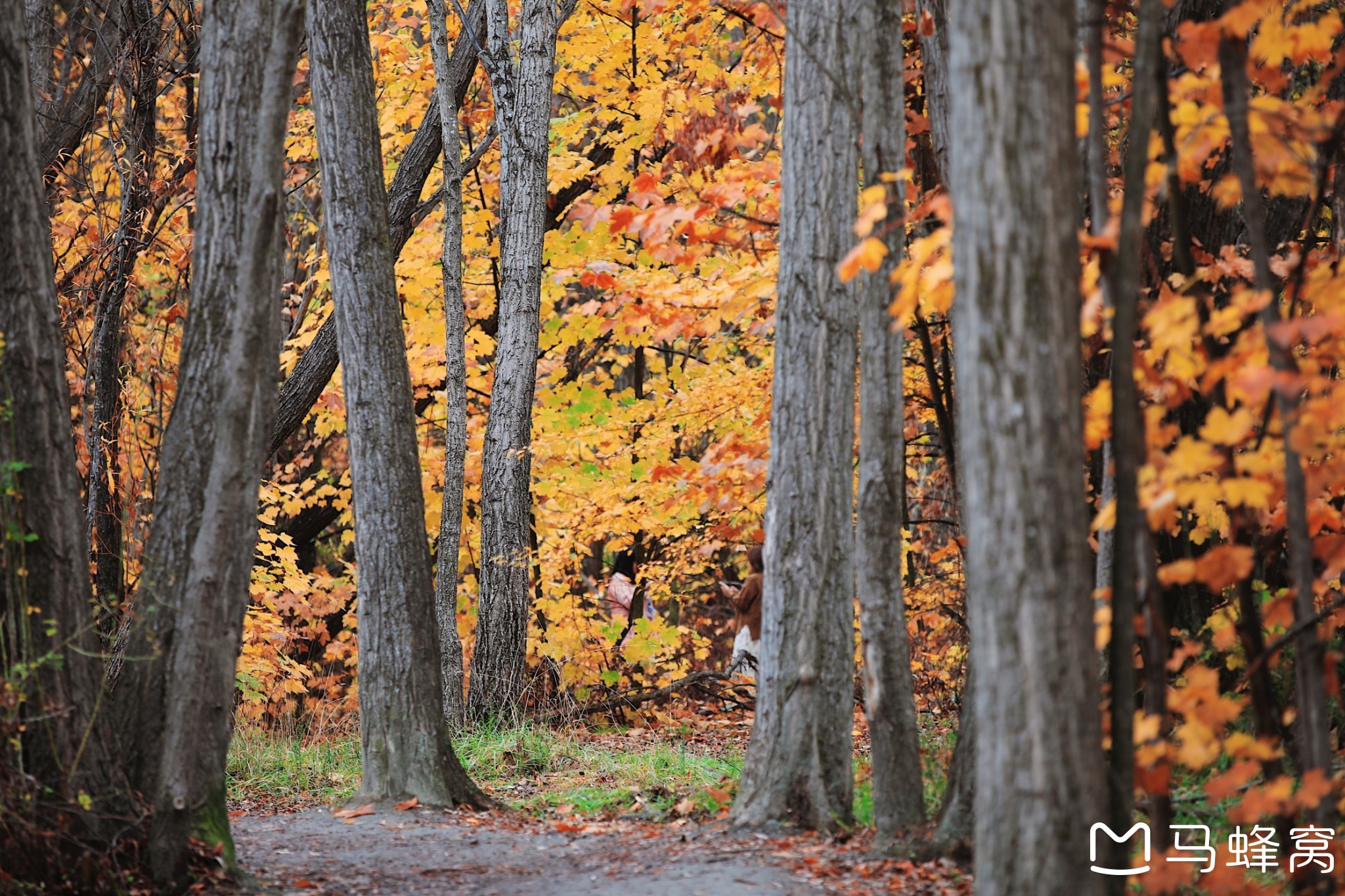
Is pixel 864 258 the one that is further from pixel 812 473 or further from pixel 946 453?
pixel 946 453

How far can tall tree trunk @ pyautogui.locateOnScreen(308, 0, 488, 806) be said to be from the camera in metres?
6.24

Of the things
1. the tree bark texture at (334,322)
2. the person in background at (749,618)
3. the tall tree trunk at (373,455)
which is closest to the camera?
the tall tree trunk at (373,455)

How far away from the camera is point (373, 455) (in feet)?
20.6

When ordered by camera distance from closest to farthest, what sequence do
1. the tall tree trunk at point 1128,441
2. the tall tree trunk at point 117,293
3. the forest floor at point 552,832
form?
the tall tree trunk at point 1128,441 < the forest floor at point 552,832 < the tall tree trunk at point 117,293

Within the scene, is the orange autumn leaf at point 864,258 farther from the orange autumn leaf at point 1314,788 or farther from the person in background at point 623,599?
the person in background at point 623,599

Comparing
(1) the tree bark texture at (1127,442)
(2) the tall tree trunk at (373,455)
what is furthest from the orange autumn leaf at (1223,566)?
(2) the tall tree trunk at (373,455)

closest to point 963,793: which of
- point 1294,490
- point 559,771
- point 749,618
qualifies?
point 1294,490

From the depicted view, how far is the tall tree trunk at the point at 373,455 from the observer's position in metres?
6.24

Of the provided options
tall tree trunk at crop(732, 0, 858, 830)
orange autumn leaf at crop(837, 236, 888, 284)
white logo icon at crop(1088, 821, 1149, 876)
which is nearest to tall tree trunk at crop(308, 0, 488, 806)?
tall tree trunk at crop(732, 0, 858, 830)

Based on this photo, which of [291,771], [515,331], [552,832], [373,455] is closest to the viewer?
[552,832]

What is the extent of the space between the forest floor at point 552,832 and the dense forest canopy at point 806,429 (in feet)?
0.75

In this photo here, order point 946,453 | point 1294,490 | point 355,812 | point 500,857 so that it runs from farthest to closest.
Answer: point 355,812 < point 946,453 < point 500,857 < point 1294,490

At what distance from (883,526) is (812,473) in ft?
1.90

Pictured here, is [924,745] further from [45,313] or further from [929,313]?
[45,313]
